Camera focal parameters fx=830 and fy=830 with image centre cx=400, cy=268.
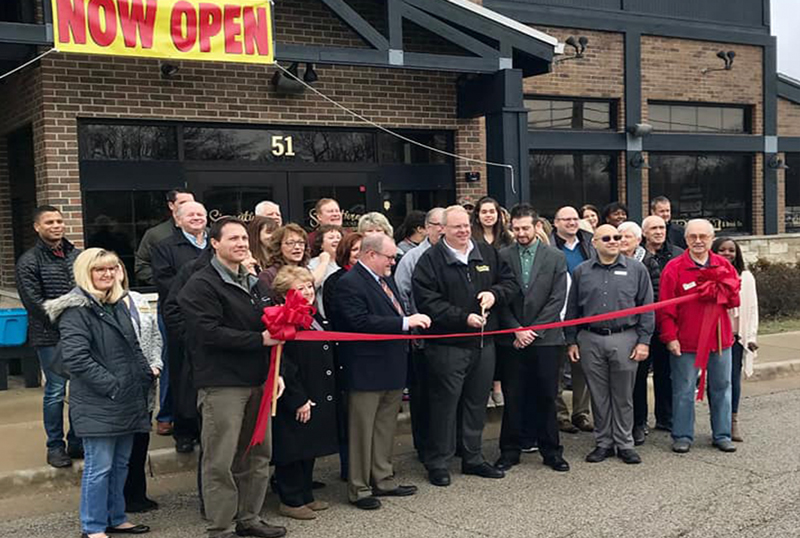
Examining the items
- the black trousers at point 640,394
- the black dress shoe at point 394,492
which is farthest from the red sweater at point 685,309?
the black dress shoe at point 394,492

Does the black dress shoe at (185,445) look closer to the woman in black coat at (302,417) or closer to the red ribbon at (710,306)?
the woman in black coat at (302,417)

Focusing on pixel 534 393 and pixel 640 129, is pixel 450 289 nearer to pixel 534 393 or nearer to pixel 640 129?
pixel 534 393

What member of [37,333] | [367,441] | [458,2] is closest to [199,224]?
[37,333]

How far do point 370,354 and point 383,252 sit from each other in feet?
2.28

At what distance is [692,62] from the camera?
632 inches

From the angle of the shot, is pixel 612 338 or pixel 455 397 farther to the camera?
pixel 612 338

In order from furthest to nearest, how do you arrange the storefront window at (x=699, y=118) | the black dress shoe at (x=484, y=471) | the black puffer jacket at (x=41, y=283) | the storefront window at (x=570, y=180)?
1. the storefront window at (x=699, y=118)
2. the storefront window at (x=570, y=180)
3. the black dress shoe at (x=484, y=471)
4. the black puffer jacket at (x=41, y=283)

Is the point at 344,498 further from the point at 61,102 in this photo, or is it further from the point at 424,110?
the point at 424,110

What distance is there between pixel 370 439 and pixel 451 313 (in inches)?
41.3

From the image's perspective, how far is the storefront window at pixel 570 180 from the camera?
1464 centimetres

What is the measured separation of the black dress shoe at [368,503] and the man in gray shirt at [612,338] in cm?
193

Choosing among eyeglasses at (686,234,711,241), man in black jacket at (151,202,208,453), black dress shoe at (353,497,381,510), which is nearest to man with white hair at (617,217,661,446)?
eyeglasses at (686,234,711,241)

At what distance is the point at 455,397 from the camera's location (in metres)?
6.09

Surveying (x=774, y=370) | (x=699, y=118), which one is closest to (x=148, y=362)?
(x=774, y=370)
